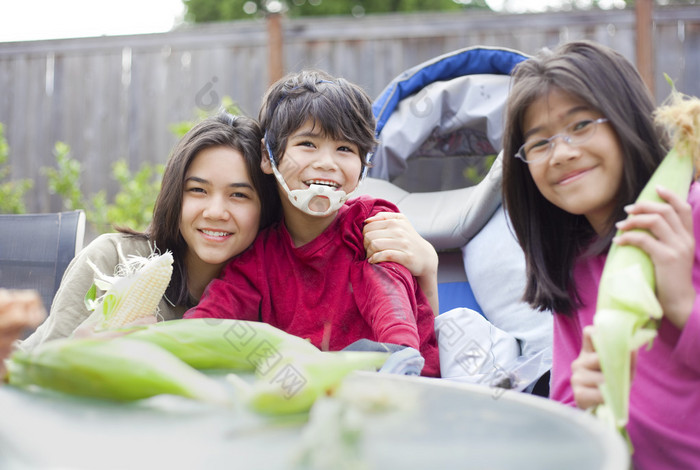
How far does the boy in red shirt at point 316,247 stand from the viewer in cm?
136

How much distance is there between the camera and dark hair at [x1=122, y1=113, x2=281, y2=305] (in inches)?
55.9

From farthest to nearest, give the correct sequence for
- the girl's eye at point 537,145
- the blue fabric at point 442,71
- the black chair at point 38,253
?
1. the blue fabric at point 442,71
2. the black chair at point 38,253
3. the girl's eye at point 537,145

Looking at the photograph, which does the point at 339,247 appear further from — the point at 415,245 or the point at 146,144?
the point at 146,144

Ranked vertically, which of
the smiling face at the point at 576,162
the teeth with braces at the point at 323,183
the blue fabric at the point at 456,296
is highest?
the smiling face at the point at 576,162

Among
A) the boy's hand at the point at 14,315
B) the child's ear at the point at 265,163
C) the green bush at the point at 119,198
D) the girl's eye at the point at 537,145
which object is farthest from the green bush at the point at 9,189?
the girl's eye at the point at 537,145

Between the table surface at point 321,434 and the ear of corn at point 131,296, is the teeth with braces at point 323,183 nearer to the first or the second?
the ear of corn at point 131,296

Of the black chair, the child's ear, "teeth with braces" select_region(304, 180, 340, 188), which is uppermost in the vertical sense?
the child's ear

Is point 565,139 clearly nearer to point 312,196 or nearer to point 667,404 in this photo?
point 667,404

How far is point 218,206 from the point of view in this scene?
4.50 feet

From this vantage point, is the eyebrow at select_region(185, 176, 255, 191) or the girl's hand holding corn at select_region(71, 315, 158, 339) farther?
the eyebrow at select_region(185, 176, 255, 191)

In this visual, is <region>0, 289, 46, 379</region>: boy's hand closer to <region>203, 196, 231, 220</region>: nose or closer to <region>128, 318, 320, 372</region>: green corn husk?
<region>128, 318, 320, 372</region>: green corn husk

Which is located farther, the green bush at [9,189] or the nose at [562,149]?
the green bush at [9,189]

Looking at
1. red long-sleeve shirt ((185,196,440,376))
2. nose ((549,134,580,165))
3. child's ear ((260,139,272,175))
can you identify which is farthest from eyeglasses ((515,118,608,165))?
child's ear ((260,139,272,175))

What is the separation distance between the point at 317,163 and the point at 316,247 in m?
0.20
